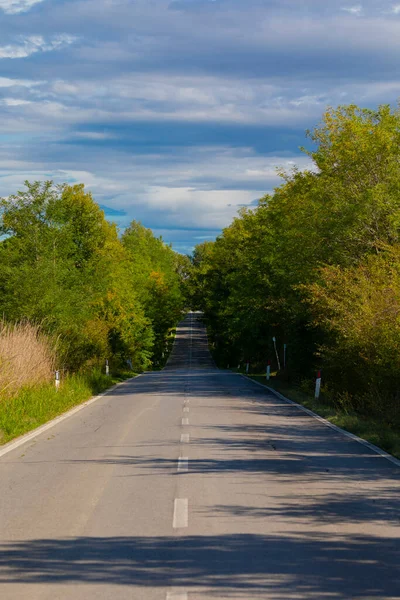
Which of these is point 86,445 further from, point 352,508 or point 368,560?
point 368,560

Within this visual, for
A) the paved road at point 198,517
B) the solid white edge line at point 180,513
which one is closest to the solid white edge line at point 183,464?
the paved road at point 198,517

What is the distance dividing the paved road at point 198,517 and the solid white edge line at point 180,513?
Result: 0.03 m

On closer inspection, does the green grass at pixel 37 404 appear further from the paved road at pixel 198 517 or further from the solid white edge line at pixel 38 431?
the paved road at pixel 198 517

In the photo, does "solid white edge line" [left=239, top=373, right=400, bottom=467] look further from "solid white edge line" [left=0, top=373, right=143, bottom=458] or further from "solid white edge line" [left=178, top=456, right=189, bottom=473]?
"solid white edge line" [left=0, top=373, right=143, bottom=458]

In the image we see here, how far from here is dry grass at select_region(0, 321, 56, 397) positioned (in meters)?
19.8

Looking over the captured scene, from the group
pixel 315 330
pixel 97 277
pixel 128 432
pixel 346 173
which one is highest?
pixel 346 173

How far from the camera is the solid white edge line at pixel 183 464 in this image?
10.9 metres

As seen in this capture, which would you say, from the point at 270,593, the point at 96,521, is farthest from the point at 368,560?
the point at 96,521

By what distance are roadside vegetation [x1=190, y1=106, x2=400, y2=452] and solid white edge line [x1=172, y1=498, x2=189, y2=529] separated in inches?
242

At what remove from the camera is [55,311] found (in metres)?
36.4

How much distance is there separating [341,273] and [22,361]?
10.5m

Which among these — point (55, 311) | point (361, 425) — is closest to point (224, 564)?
point (361, 425)

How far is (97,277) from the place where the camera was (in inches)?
1937

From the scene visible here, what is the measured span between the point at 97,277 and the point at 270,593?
4452 centimetres
